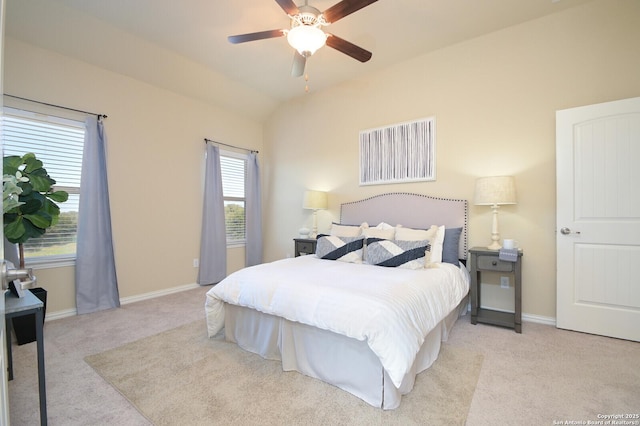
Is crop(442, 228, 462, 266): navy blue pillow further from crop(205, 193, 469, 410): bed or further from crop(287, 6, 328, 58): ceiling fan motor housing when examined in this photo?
crop(287, 6, 328, 58): ceiling fan motor housing

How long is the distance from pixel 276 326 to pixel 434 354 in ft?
3.92

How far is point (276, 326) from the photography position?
2240mm

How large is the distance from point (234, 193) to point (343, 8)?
11.3 feet

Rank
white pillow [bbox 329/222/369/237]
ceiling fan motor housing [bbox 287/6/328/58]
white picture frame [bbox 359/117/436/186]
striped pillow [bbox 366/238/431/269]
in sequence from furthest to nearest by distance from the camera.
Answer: white picture frame [bbox 359/117/436/186] → white pillow [bbox 329/222/369/237] → striped pillow [bbox 366/238/431/269] → ceiling fan motor housing [bbox 287/6/328/58]

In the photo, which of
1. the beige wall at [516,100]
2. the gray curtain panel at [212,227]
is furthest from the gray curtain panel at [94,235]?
the beige wall at [516,100]

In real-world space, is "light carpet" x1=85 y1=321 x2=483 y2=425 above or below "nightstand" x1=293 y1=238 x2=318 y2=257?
below

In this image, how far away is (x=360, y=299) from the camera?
1819 mm

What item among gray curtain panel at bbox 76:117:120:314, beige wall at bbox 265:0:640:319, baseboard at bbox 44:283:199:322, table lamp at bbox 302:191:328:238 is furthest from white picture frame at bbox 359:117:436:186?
gray curtain panel at bbox 76:117:120:314

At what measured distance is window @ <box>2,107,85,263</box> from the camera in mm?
2982

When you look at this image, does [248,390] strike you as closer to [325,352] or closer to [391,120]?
[325,352]

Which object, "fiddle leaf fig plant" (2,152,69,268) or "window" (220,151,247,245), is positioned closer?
"fiddle leaf fig plant" (2,152,69,268)

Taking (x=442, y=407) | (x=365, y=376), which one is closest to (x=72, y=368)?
(x=365, y=376)

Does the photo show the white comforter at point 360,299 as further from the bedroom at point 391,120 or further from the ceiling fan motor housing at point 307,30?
the ceiling fan motor housing at point 307,30

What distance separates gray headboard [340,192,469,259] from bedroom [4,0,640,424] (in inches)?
4.7
